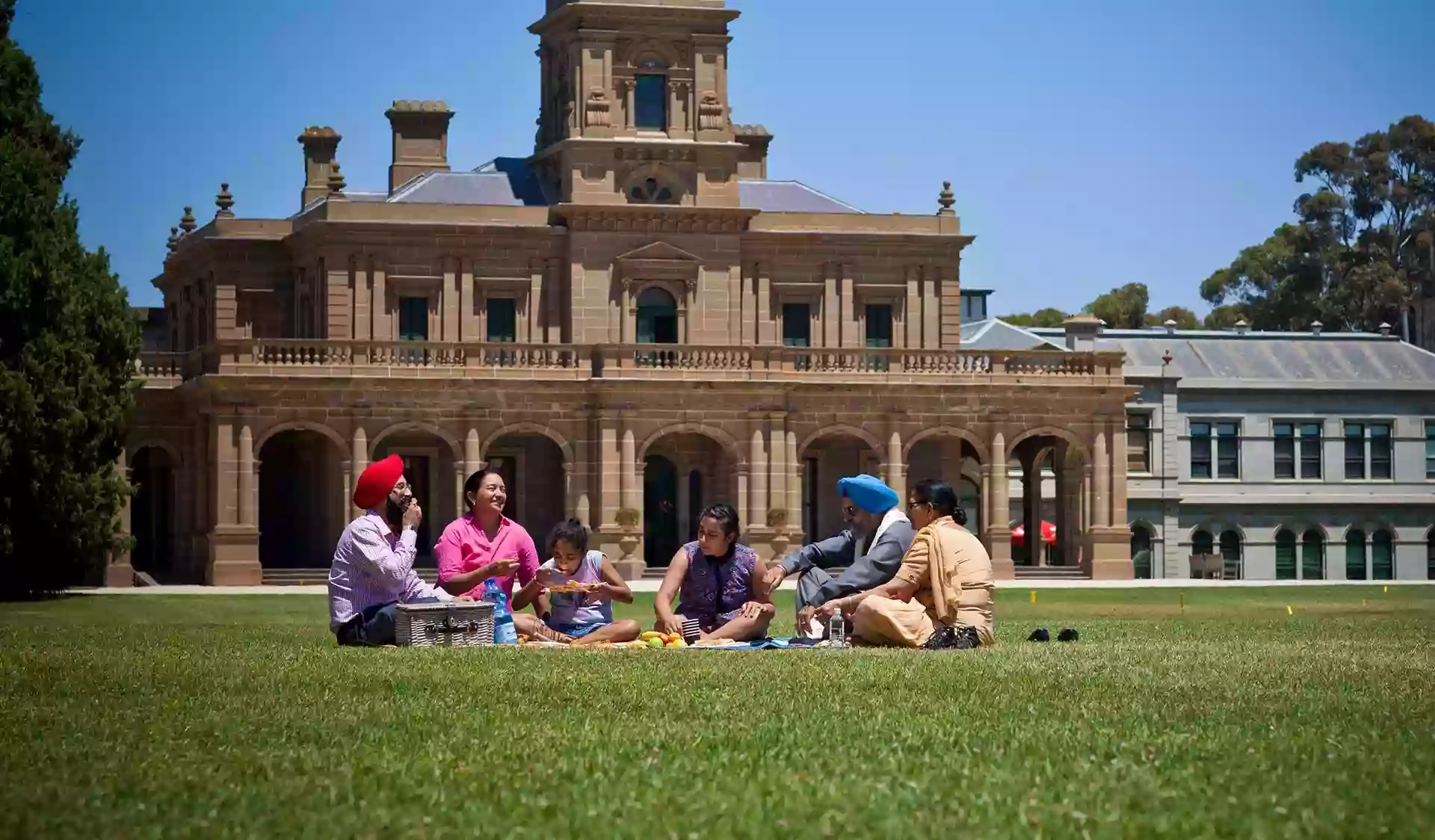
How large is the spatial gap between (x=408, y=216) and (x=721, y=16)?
8753 millimetres

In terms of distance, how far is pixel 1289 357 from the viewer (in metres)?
65.7

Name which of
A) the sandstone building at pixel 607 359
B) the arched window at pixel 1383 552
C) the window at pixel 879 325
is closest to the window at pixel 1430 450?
the arched window at pixel 1383 552

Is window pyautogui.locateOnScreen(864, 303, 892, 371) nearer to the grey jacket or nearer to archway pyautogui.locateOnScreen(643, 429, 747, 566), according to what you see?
archway pyautogui.locateOnScreen(643, 429, 747, 566)

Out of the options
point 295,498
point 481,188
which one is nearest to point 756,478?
point 481,188

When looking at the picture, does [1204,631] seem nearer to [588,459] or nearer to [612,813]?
[612,813]

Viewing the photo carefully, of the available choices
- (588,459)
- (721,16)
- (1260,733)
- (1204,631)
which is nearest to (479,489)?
(1204,631)

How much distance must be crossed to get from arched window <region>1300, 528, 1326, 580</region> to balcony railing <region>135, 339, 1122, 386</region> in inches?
460

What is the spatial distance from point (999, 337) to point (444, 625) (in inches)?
1926

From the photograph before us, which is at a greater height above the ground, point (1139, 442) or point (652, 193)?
point (652, 193)

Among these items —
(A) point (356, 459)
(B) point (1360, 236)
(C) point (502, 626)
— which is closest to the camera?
(C) point (502, 626)

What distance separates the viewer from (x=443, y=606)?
1694 centimetres

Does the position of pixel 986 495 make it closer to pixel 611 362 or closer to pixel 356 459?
pixel 611 362

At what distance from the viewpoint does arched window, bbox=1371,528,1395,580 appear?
204ft

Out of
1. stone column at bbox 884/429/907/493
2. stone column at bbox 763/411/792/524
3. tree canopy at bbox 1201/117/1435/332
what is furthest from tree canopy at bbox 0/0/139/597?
tree canopy at bbox 1201/117/1435/332
